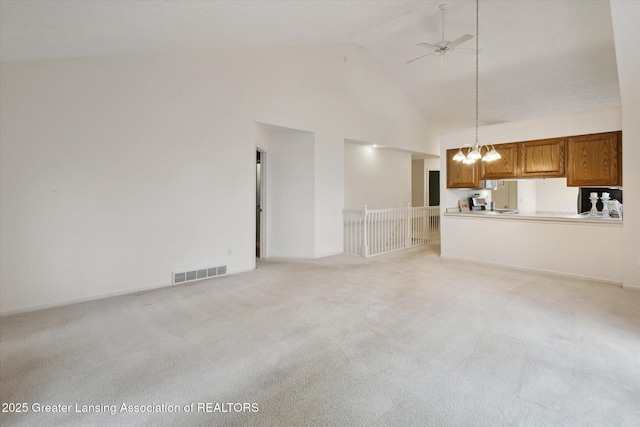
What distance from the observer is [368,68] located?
6996 mm

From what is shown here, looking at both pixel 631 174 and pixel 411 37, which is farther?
pixel 411 37

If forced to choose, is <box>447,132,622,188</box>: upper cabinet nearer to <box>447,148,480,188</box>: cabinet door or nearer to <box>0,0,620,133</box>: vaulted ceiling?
<box>447,148,480,188</box>: cabinet door

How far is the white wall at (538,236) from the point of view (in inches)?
163

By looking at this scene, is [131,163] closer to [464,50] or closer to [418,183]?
[464,50]

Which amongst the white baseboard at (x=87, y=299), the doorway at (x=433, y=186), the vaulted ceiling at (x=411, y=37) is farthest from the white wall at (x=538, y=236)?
the white baseboard at (x=87, y=299)

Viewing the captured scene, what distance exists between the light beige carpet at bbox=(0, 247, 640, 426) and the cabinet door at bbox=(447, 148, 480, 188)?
2.28m

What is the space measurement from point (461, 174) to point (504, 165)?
29.4 inches

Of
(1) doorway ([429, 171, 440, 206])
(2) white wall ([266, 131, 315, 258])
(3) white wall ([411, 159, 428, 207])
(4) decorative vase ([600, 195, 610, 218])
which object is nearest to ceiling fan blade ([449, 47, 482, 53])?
(2) white wall ([266, 131, 315, 258])

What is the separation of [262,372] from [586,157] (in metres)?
5.16

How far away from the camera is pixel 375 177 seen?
26.0ft

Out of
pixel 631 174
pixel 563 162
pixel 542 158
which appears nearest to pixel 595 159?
pixel 563 162

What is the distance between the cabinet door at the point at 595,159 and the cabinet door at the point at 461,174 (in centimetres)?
136

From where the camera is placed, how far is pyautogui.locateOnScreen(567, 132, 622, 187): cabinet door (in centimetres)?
409

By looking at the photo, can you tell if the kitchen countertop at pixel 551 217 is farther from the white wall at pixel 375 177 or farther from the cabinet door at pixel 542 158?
the white wall at pixel 375 177
